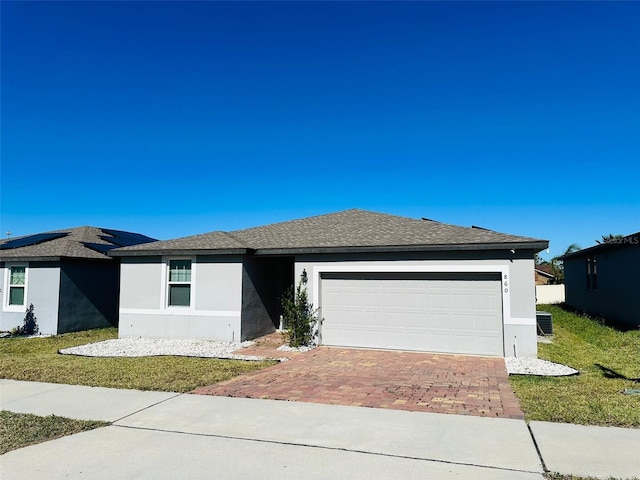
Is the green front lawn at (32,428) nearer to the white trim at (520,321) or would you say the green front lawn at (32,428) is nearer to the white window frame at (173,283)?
the white window frame at (173,283)

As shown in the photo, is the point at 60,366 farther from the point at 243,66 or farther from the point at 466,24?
the point at 466,24

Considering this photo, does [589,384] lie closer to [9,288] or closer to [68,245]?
[68,245]

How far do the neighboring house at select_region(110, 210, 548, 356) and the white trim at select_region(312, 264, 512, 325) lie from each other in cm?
3

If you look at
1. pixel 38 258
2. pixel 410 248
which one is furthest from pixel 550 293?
pixel 38 258

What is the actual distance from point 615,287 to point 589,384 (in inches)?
465


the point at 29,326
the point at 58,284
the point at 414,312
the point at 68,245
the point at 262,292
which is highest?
the point at 68,245

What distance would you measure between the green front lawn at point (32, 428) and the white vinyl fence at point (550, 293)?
3091 cm

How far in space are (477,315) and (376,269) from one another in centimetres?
288

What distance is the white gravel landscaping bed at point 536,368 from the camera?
841 centimetres

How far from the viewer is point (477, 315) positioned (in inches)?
423

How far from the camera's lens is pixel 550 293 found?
98.9 ft

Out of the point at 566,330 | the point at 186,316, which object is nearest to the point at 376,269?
the point at 186,316

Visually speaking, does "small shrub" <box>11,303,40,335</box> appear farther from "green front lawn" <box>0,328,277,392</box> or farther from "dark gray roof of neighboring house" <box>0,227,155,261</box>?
"green front lawn" <box>0,328,277,392</box>

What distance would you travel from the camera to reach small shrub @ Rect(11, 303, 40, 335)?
1464 centimetres
